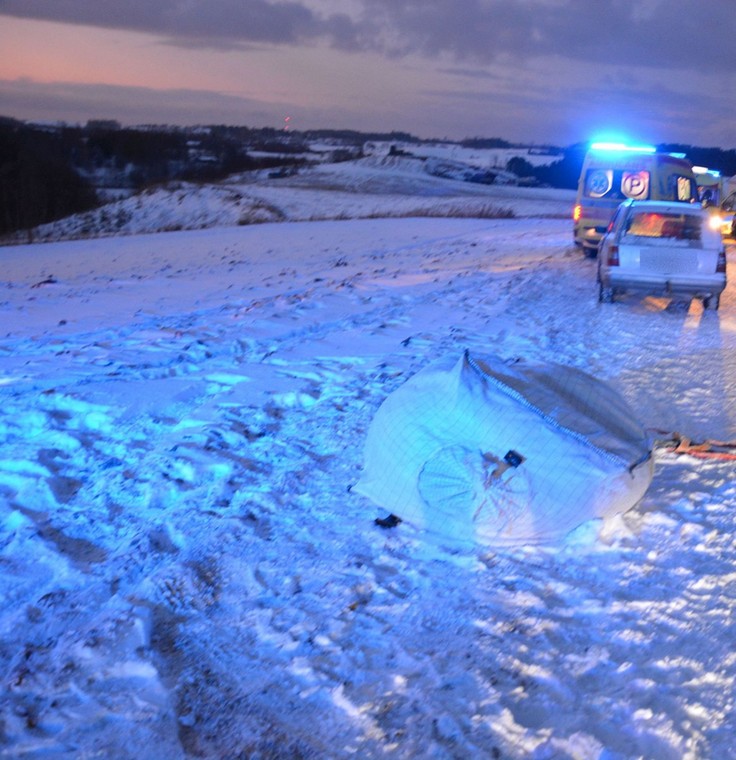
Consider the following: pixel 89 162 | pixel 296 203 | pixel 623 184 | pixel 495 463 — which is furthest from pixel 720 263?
pixel 89 162

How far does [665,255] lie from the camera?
12188mm

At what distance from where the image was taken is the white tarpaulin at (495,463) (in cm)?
459

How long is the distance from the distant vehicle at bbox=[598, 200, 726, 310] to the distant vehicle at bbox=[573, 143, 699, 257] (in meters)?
4.07

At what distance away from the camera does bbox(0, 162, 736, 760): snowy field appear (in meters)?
3.19

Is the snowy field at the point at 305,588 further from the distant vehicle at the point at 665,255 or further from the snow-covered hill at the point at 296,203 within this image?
the snow-covered hill at the point at 296,203

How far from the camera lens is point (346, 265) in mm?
17797

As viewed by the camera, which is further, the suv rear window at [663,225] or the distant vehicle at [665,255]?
the suv rear window at [663,225]

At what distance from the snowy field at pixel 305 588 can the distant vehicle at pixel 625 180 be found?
28.3ft

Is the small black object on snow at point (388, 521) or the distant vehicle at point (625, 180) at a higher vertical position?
the distant vehicle at point (625, 180)

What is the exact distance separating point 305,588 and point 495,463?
1275 mm

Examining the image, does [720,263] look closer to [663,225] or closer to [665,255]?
[665,255]

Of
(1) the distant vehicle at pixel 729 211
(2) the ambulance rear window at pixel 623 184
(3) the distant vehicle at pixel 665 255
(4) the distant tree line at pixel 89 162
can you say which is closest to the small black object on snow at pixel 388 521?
(3) the distant vehicle at pixel 665 255

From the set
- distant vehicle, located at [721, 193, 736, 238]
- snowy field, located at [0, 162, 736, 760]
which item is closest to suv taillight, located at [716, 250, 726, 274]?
snowy field, located at [0, 162, 736, 760]

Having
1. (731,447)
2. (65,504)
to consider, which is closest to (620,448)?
(731,447)
